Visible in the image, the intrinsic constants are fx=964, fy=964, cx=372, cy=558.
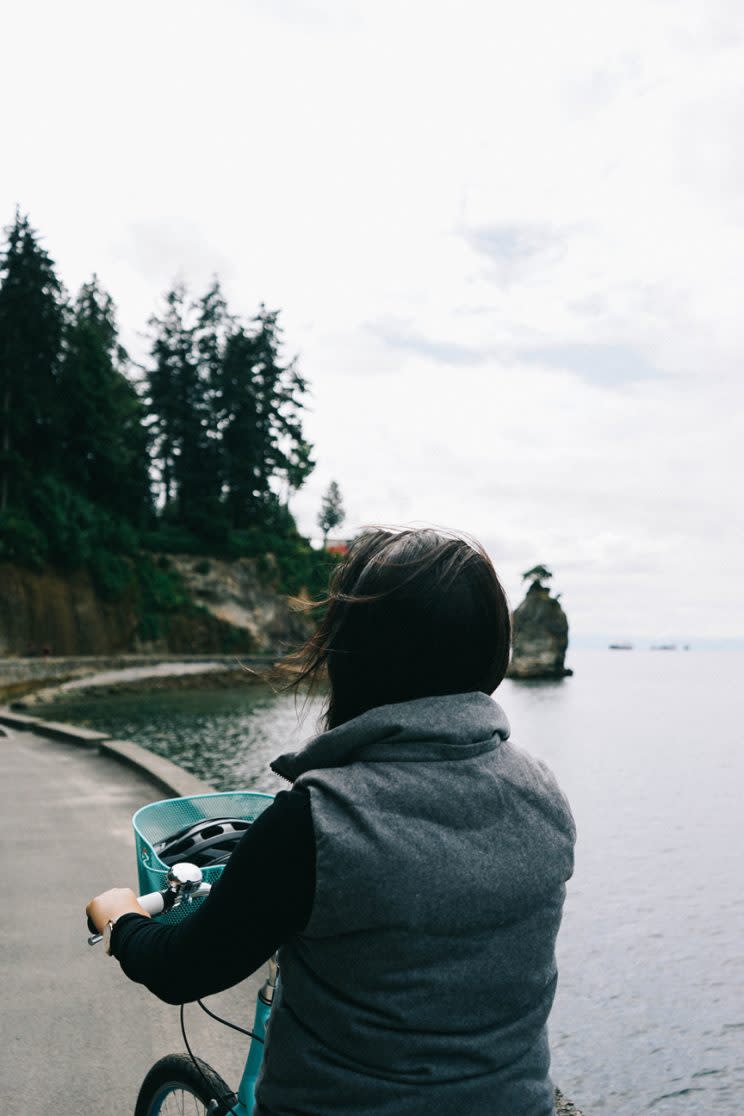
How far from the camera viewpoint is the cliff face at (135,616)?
38562 mm

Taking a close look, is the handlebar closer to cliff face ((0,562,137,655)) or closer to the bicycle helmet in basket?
the bicycle helmet in basket

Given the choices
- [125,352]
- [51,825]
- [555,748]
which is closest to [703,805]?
[555,748]

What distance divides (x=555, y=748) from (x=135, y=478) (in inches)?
1155

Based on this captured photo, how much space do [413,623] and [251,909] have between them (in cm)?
49

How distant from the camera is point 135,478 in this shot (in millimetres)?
51156

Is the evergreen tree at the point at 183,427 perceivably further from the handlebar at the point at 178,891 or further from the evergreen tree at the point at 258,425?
the handlebar at the point at 178,891

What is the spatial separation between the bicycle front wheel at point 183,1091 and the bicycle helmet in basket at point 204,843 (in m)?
0.54

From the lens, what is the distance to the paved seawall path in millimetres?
3656

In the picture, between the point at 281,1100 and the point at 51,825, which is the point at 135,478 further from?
the point at 281,1100

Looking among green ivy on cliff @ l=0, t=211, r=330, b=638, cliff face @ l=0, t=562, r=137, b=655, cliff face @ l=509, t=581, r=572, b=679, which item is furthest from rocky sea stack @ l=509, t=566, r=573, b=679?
cliff face @ l=0, t=562, r=137, b=655

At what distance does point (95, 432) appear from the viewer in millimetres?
46000

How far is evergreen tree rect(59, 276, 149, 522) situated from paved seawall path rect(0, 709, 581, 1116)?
123ft

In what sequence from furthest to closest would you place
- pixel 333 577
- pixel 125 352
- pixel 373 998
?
pixel 125 352
pixel 333 577
pixel 373 998

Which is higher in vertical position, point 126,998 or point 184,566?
point 184,566
